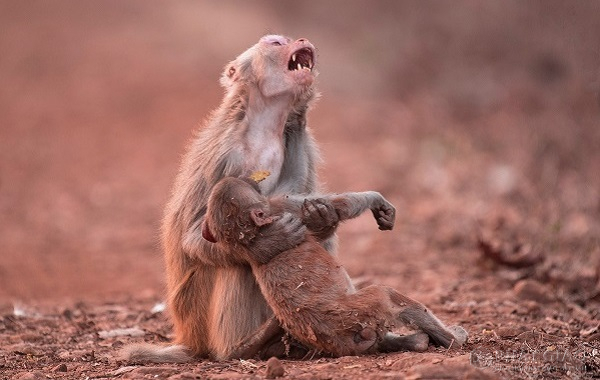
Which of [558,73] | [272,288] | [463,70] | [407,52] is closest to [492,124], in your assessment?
[558,73]

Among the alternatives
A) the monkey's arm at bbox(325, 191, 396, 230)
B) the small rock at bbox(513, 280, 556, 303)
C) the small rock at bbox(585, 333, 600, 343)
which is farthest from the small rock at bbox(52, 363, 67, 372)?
the small rock at bbox(513, 280, 556, 303)

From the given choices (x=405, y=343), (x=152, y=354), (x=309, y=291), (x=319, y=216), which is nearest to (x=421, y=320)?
(x=405, y=343)

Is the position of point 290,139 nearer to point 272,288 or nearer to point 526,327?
point 272,288

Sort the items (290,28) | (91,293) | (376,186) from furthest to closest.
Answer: (290,28)
(376,186)
(91,293)

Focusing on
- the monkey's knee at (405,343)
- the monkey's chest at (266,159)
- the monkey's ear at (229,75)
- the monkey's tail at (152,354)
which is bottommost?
the monkey's knee at (405,343)

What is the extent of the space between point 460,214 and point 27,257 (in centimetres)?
456

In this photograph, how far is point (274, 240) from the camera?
543cm

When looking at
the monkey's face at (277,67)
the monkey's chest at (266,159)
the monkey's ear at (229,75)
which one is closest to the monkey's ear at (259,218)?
the monkey's chest at (266,159)

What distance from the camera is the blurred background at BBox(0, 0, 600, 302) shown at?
10602mm

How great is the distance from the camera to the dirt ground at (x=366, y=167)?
662cm

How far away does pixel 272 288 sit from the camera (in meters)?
5.40

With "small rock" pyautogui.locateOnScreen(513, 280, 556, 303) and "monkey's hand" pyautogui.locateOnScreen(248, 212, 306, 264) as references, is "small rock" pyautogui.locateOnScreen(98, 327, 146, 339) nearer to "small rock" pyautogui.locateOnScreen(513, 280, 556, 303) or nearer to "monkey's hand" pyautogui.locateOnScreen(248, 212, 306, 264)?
"monkey's hand" pyautogui.locateOnScreen(248, 212, 306, 264)

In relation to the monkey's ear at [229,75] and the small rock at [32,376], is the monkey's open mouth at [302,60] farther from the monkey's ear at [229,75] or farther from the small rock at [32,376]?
the small rock at [32,376]

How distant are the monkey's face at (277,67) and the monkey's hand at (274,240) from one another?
1083 millimetres
